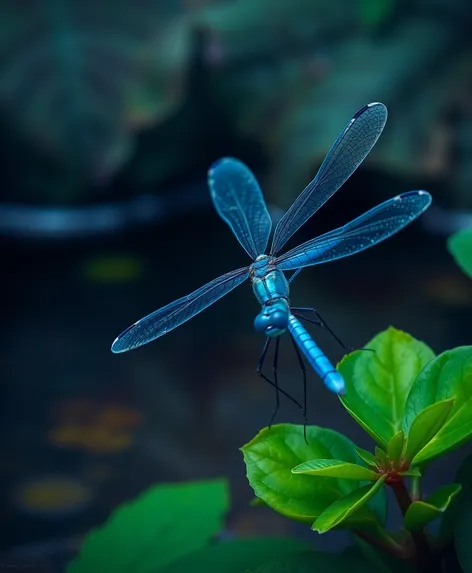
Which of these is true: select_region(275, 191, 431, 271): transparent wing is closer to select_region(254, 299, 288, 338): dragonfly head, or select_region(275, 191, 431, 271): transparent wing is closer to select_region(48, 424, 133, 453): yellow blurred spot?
select_region(254, 299, 288, 338): dragonfly head

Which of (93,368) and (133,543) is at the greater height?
(93,368)

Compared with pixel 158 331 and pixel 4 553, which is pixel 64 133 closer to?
pixel 4 553

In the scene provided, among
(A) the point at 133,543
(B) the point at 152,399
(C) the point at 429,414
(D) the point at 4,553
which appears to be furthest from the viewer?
(B) the point at 152,399

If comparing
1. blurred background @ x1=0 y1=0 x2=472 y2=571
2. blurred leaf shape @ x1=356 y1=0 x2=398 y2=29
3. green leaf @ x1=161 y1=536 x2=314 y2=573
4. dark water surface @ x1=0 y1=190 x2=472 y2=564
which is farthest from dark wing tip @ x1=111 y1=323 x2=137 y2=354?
blurred leaf shape @ x1=356 y1=0 x2=398 y2=29

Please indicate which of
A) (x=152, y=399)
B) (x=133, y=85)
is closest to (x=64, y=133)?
(x=133, y=85)

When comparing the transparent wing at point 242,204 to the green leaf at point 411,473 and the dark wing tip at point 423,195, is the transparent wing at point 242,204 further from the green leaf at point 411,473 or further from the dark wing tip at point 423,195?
the green leaf at point 411,473

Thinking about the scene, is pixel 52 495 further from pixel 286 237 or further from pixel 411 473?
pixel 411 473
